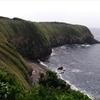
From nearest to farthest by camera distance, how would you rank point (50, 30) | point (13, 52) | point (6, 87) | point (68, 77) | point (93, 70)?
1. point (6, 87)
2. point (13, 52)
3. point (68, 77)
4. point (93, 70)
5. point (50, 30)

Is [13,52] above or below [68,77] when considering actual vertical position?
above

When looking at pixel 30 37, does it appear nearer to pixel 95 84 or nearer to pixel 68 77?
pixel 68 77

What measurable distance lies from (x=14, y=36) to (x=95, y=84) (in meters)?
64.8

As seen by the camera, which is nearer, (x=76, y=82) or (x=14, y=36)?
(x=76, y=82)

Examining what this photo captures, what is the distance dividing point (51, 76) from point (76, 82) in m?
43.0

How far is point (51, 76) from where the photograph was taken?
40062 millimetres

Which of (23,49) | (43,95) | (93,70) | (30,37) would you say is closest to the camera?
(43,95)

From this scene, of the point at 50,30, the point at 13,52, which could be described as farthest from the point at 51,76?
the point at 50,30

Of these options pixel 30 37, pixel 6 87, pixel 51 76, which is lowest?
pixel 30 37

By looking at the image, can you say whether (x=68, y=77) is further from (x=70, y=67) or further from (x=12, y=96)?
(x=12, y=96)

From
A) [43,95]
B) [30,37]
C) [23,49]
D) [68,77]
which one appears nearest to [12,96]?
[43,95]

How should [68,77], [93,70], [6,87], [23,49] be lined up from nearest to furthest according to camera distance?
[6,87] < [68,77] < [93,70] < [23,49]

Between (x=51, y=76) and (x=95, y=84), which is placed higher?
(x=51, y=76)

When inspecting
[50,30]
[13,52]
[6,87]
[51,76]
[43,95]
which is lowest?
[50,30]
